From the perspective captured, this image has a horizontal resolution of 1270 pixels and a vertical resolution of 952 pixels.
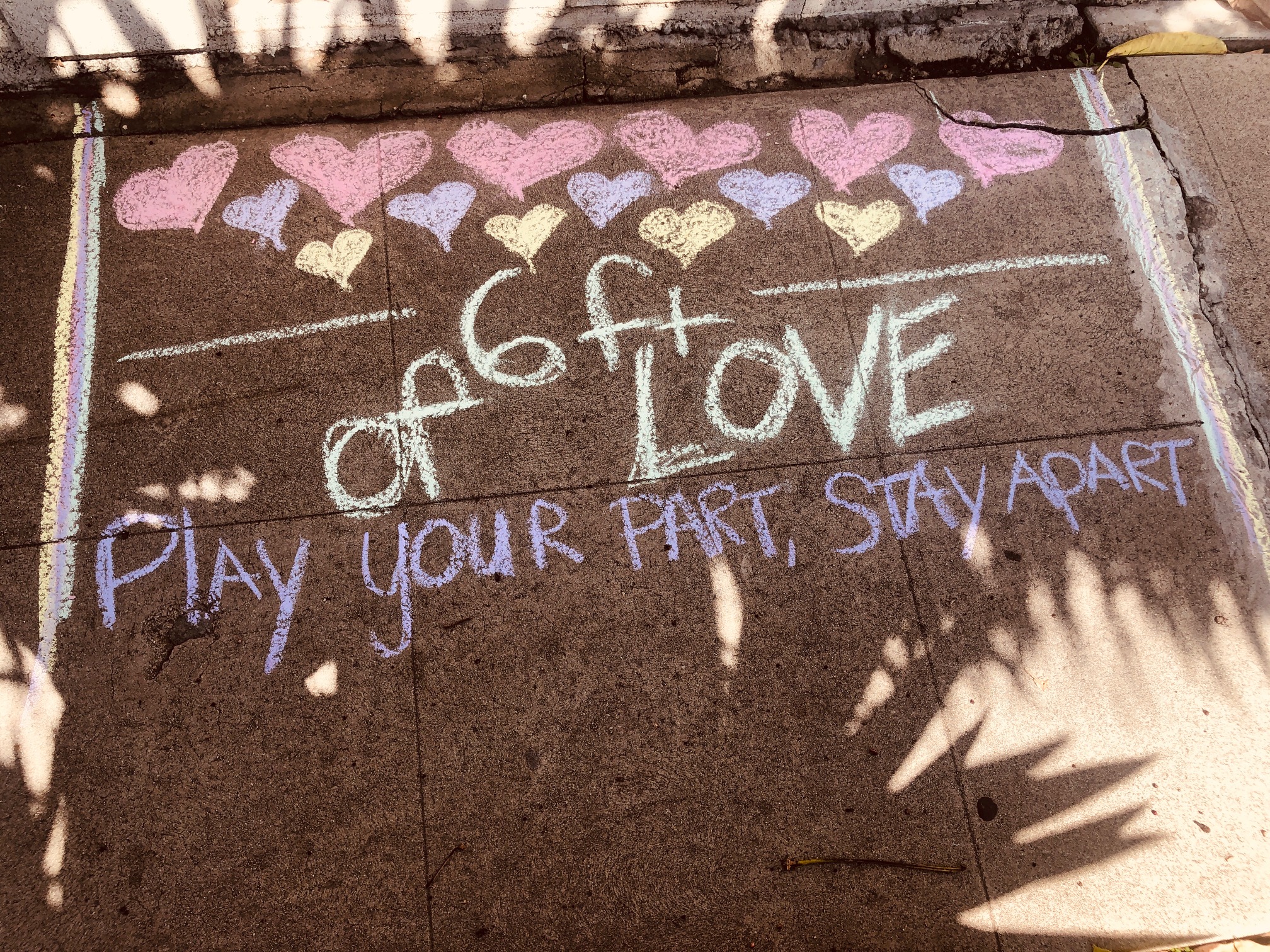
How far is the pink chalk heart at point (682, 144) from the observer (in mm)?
3545

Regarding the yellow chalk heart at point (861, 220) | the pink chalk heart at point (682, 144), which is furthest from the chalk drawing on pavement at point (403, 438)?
the yellow chalk heart at point (861, 220)

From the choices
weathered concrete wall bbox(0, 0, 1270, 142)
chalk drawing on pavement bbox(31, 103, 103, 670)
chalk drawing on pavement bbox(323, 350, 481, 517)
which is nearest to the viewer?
chalk drawing on pavement bbox(31, 103, 103, 670)

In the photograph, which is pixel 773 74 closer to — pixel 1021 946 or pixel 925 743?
pixel 925 743

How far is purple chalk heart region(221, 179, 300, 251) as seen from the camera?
340cm

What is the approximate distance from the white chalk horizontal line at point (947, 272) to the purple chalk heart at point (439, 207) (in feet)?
4.85

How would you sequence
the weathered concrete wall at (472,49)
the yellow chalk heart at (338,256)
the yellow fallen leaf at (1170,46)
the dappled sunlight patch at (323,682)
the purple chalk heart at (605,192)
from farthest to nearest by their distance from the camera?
1. the yellow fallen leaf at (1170,46)
2. the weathered concrete wall at (472,49)
3. the purple chalk heart at (605,192)
4. the yellow chalk heart at (338,256)
5. the dappled sunlight patch at (323,682)

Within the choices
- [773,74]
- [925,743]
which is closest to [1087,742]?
[925,743]

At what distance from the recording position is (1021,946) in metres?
2.56

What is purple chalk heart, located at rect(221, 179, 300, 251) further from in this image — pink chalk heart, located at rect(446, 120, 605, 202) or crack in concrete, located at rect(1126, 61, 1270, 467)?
crack in concrete, located at rect(1126, 61, 1270, 467)

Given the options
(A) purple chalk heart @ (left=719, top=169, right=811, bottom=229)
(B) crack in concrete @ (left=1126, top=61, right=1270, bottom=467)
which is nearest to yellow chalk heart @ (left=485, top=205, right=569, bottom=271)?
(A) purple chalk heart @ (left=719, top=169, right=811, bottom=229)

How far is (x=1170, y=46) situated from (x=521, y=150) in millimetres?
3594

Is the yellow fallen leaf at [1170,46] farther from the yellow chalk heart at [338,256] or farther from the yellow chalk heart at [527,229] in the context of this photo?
the yellow chalk heart at [338,256]

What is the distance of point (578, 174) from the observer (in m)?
3.53

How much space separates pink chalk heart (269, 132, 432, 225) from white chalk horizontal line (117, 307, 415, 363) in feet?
1.73
